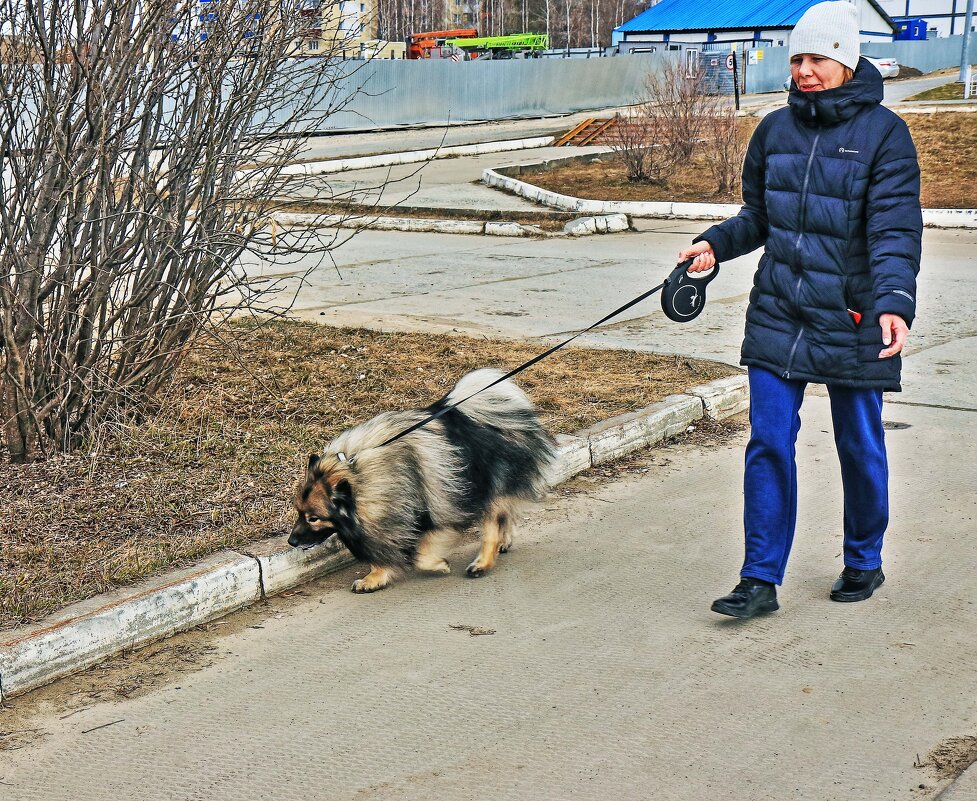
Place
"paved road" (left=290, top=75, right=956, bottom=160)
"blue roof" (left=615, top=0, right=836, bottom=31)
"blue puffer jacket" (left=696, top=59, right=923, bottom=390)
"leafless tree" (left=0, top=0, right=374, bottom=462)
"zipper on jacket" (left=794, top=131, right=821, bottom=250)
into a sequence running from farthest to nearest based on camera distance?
"blue roof" (left=615, top=0, right=836, bottom=31) < "paved road" (left=290, top=75, right=956, bottom=160) < "leafless tree" (left=0, top=0, right=374, bottom=462) < "zipper on jacket" (left=794, top=131, right=821, bottom=250) < "blue puffer jacket" (left=696, top=59, right=923, bottom=390)

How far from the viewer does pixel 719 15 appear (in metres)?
61.3

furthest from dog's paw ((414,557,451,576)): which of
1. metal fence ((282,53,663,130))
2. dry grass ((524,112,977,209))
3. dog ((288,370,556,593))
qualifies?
metal fence ((282,53,663,130))

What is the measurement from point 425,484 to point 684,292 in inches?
46.7

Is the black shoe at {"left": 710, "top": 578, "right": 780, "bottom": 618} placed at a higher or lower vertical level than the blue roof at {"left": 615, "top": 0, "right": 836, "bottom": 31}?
lower

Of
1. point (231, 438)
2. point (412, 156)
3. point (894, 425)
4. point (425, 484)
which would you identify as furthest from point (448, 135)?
point (425, 484)

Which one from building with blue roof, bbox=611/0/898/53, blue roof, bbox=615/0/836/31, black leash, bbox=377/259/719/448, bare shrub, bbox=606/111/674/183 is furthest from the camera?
blue roof, bbox=615/0/836/31

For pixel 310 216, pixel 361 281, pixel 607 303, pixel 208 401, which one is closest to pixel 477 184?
pixel 310 216

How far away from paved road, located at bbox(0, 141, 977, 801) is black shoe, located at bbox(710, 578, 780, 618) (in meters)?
0.05

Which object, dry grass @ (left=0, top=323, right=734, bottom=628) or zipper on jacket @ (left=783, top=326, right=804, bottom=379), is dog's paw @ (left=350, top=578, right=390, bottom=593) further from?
zipper on jacket @ (left=783, top=326, right=804, bottom=379)

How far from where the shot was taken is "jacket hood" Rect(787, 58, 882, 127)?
3719 mm

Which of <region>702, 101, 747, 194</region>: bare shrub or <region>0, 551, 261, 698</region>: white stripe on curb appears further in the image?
<region>702, 101, 747, 194</region>: bare shrub

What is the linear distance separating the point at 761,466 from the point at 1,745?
251cm

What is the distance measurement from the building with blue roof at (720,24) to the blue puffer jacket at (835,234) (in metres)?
54.9

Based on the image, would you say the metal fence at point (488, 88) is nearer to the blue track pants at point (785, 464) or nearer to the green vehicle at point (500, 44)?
the green vehicle at point (500, 44)
